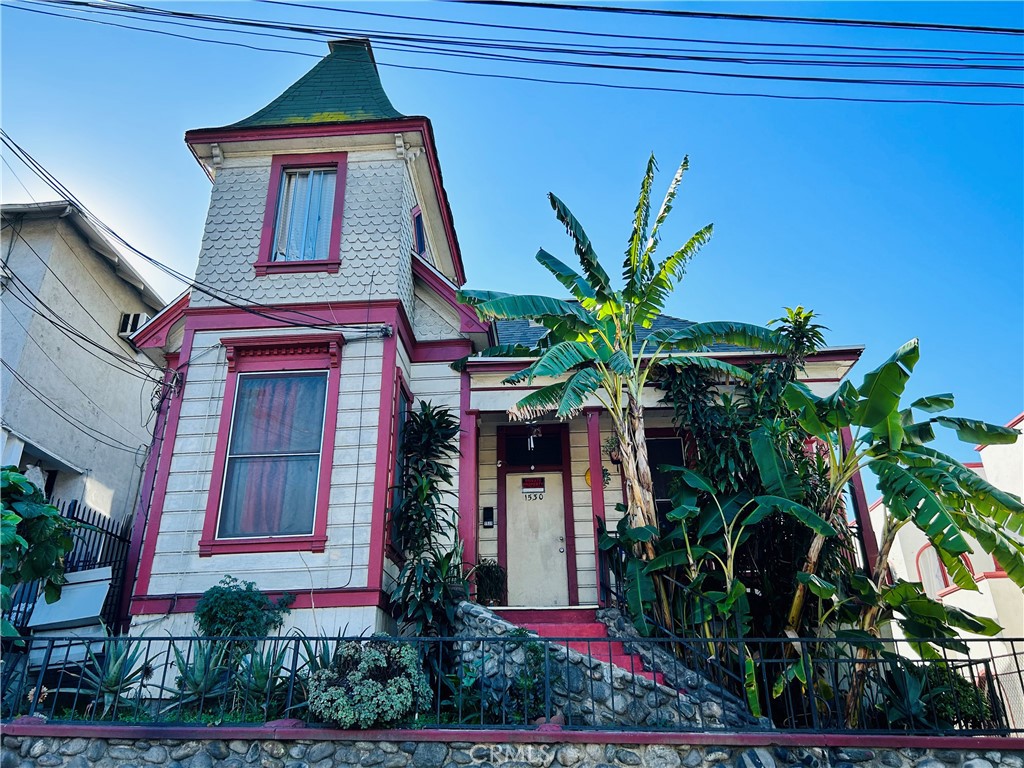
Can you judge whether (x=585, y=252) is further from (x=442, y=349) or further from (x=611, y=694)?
(x=611, y=694)

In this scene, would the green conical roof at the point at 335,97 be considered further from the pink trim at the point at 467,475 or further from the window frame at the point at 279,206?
the pink trim at the point at 467,475

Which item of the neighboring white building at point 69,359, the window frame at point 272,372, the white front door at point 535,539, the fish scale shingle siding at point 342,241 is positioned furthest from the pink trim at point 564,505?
the neighboring white building at point 69,359

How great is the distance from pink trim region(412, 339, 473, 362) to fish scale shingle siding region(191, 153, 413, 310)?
0.65 m

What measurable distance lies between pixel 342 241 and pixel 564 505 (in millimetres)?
5266

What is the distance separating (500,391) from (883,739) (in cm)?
668

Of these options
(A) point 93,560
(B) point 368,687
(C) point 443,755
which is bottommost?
(C) point 443,755

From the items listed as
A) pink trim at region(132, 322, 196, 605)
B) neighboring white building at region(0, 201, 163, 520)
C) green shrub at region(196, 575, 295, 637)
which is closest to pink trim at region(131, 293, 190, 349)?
neighboring white building at region(0, 201, 163, 520)

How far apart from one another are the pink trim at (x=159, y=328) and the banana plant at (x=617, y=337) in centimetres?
435

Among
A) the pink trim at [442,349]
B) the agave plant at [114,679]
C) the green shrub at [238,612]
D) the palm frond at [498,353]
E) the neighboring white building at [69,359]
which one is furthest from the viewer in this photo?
the neighboring white building at [69,359]

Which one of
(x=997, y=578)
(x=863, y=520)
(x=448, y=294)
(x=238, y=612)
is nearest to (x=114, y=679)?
(x=238, y=612)

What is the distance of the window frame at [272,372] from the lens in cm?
961

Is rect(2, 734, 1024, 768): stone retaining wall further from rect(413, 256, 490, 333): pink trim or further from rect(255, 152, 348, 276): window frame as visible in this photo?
rect(255, 152, 348, 276): window frame

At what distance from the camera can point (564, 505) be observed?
41.8 feet

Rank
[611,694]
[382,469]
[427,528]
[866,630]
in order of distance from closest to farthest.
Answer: [611,694] → [866,630] → [382,469] → [427,528]
